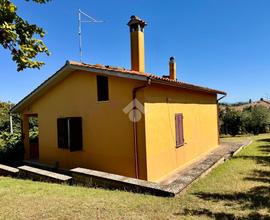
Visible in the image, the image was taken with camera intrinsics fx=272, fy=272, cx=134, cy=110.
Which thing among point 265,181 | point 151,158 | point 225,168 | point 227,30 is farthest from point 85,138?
→ point 227,30

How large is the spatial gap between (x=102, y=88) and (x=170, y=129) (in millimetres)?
3286

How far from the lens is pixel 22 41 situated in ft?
15.9

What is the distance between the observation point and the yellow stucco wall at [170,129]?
9.88m

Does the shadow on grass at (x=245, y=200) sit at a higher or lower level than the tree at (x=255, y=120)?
lower

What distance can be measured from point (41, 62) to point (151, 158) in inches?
230

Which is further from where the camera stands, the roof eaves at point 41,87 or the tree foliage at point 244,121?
the tree foliage at point 244,121

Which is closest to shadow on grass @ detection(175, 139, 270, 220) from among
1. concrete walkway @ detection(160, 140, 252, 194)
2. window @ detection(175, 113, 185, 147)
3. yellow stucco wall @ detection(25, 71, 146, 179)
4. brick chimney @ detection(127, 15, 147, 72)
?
concrete walkway @ detection(160, 140, 252, 194)

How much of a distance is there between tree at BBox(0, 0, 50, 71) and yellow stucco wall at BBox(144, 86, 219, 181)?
5.23 m

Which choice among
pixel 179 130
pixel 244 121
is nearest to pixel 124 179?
pixel 179 130

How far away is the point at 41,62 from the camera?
5.19 m

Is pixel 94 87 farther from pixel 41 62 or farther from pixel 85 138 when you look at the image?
pixel 41 62

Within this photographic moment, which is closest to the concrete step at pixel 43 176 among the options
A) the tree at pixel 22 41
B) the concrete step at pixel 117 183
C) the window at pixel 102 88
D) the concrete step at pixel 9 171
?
the concrete step at pixel 9 171

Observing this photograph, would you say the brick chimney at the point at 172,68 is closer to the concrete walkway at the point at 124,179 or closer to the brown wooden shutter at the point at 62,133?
the concrete walkway at the point at 124,179

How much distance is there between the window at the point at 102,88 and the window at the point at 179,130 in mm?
3300
